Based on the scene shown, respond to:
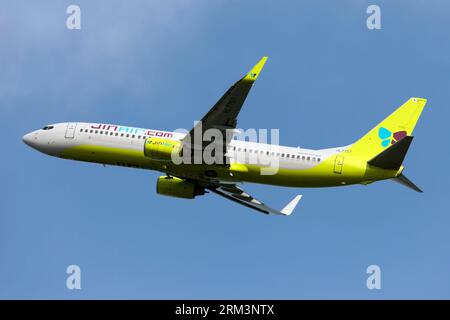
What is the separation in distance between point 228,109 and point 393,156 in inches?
474

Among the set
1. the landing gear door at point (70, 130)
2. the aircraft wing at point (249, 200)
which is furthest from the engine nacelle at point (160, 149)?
the aircraft wing at point (249, 200)

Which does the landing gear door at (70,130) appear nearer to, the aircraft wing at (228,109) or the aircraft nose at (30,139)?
the aircraft nose at (30,139)

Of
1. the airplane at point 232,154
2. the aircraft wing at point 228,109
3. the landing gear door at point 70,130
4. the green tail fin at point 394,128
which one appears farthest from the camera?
the landing gear door at point 70,130

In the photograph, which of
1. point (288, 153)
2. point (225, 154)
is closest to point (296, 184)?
point (288, 153)

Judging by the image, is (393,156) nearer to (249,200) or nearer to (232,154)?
(232,154)

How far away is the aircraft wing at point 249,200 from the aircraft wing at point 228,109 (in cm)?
941

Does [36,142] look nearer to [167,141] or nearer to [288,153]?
[167,141]

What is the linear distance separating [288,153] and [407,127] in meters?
9.77

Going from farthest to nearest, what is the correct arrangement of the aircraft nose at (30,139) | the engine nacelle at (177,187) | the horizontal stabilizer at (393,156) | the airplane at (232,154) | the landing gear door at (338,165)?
1. the aircraft nose at (30,139)
2. the engine nacelle at (177,187)
3. the landing gear door at (338,165)
4. the airplane at (232,154)
5. the horizontal stabilizer at (393,156)

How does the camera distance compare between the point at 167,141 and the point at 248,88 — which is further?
the point at 167,141

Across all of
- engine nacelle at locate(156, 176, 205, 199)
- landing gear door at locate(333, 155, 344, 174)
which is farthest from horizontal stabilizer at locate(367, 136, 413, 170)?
engine nacelle at locate(156, 176, 205, 199)

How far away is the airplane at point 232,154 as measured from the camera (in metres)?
54.2

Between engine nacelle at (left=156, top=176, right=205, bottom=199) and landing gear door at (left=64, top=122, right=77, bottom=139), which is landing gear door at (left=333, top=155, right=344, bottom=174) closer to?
engine nacelle at (left=156, top=176, right=205, bottom=199)

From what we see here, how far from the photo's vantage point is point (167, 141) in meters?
55.0
